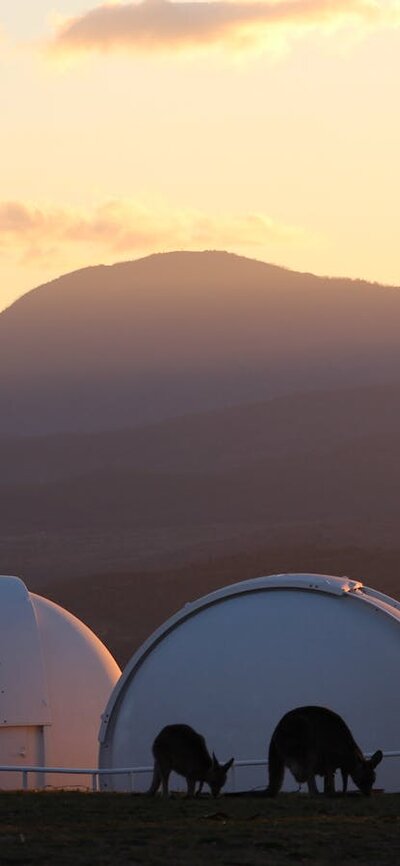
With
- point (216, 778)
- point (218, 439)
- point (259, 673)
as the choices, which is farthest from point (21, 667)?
point (218, 439)

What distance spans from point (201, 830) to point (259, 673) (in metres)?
6.71

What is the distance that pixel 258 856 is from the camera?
30.5 ft

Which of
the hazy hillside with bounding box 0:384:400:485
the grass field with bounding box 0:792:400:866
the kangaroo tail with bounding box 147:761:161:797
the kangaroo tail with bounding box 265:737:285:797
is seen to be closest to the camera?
the grass field with bounding box 0:792:400:866

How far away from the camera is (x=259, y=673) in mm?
17031

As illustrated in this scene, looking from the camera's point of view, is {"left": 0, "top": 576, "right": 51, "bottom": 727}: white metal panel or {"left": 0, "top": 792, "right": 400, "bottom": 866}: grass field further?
{"left": 0, "top": 576, "right": 51, "bottom": 727}: white metal panel

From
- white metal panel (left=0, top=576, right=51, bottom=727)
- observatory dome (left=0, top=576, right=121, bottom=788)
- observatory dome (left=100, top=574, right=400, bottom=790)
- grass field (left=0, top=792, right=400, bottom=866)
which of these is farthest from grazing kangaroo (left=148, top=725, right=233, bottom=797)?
white metal panel (left=0, top=576, right=51, bottom=727)

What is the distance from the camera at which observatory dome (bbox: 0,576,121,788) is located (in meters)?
21.3

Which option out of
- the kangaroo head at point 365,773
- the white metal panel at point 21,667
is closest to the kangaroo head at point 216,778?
the kangaroo head at point 365,773

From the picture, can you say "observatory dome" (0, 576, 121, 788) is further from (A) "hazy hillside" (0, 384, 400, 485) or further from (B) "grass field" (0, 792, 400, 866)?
(A) "hazy hillside" (0, 384, 400, 485)

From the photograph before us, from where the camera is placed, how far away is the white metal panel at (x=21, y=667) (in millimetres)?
21281

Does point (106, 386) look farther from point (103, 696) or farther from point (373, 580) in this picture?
point (103, 696)

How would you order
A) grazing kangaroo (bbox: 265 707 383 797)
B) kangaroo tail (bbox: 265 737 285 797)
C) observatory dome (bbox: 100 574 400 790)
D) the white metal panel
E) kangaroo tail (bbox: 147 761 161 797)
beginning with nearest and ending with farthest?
grazing kangaroo (bbox: 265 707 383 797), kangaroo tail (bbox: 265 737 285 797), kangaroo tail (bbox: 147 761 161 797), observatory dome (bbox: 100 574 400 790), the white metal panel

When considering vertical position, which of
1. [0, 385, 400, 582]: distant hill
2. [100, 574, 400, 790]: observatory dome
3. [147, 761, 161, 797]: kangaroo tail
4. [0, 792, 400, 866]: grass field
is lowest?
[0, 792, 400, 866]: grass field

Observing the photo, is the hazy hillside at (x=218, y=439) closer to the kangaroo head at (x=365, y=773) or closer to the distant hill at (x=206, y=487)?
the distant hill at (x=206, y=487)
